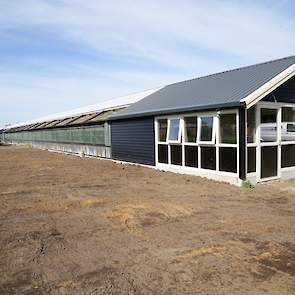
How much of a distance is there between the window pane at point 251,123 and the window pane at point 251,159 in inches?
11.2

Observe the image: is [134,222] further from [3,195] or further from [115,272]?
[3,195]

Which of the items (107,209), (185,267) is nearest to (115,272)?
(185,267)

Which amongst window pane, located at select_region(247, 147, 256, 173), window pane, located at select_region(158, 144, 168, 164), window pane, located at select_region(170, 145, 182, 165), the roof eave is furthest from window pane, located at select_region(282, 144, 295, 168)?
window pane, located at select_region(158, 144, 168, 164)

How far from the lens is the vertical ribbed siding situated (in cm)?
1549

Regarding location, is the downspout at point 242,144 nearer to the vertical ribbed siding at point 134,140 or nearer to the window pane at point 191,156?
the window pane at point 191,156

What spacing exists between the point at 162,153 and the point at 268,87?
5540 mm

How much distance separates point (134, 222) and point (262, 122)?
620 centimetres

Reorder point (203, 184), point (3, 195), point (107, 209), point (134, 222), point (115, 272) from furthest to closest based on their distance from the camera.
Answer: point (203, 184), point (3, 195), point (107, 209), point (134, 222), point (115, 272)

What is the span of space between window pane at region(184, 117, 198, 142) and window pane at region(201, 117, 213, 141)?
41 cm

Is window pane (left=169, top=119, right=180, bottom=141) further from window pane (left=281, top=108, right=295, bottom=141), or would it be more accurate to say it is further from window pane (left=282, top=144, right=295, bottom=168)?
window pane (left=282, top=144, right=295, bottom=168)

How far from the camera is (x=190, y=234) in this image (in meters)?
5.72

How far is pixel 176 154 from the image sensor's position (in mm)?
13570

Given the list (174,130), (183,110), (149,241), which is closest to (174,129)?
(174,130)

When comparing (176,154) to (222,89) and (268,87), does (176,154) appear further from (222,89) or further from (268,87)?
(268,87)
